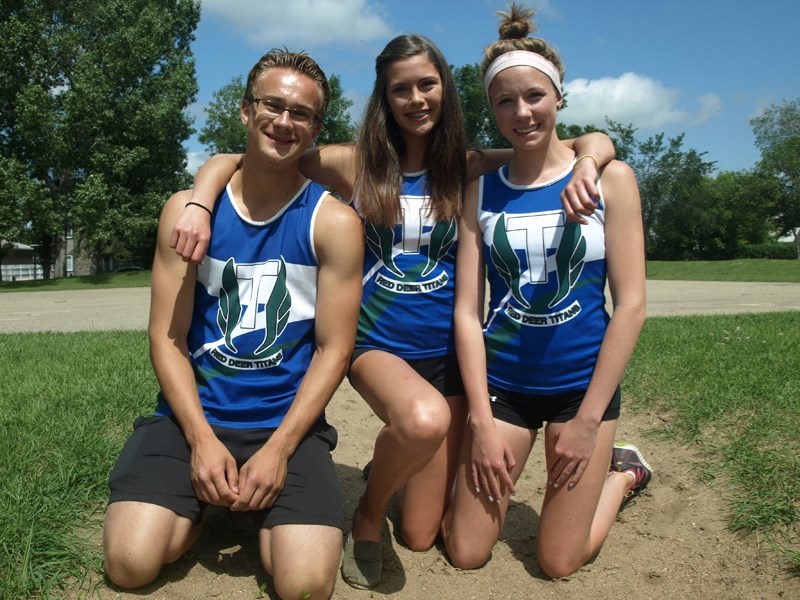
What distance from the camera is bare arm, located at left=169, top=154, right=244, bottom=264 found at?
8.66 ft

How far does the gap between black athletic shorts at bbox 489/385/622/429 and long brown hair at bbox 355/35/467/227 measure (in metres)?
0.80

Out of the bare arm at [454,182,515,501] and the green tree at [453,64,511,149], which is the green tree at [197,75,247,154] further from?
the bare arm at [454,182,515,501]

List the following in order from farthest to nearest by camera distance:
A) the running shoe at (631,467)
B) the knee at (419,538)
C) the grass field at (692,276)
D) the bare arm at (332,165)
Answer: the grass field at (692,276) < the running shoe at (631,467) < the bare arm at (332,165) < the knee at (419,538)

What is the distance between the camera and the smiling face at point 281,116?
2.79 meters

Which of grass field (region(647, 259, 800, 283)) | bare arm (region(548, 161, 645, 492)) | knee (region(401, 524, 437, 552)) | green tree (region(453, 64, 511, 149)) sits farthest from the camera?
green tree (region(453, 64, 511, 149))

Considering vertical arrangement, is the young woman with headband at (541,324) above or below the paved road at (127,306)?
above

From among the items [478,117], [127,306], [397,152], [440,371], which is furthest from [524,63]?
[478,117]

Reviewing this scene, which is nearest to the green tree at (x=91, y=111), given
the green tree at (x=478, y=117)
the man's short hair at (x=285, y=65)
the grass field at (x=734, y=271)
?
the grass field at (x=734, y=271)

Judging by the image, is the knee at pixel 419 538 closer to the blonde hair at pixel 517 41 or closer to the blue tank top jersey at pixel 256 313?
the blue tank top jersey at pixel 256 313

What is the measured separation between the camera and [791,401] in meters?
4.11

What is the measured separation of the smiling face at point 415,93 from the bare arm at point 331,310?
53cm

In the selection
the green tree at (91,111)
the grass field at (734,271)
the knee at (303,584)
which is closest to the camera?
the knee at (303,584)

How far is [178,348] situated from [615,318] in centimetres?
174

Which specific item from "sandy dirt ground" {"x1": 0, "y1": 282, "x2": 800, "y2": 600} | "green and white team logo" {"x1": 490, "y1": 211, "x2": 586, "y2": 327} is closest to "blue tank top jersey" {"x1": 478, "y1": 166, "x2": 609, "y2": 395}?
"green and white team logo" {"x1": 490, "y1": 211, "x2": 586, "y2": 327}
